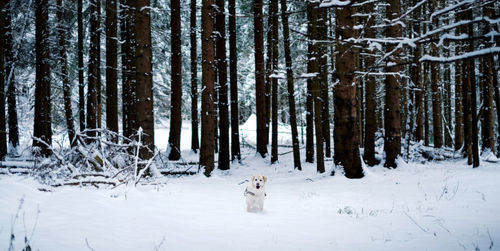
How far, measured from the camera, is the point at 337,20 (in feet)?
30.2

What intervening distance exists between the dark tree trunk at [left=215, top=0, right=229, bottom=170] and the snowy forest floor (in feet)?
17.4

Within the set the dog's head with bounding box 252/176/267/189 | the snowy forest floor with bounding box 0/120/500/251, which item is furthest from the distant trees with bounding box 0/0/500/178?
the dog's head with bounding box 252/176/267/189

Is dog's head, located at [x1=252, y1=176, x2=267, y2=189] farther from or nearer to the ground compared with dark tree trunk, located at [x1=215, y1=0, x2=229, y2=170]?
nearer to the ground

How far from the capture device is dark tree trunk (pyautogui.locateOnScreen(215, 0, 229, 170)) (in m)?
12.5

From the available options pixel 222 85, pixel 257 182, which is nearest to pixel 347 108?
pixel 257 182

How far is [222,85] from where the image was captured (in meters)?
13.2

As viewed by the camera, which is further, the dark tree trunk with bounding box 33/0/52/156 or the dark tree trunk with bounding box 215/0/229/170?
the dark tree trunk with bounding box 33/0/52/156

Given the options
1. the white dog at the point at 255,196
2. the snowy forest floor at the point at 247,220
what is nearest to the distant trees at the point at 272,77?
the snowy forest floor at the point at 247,220

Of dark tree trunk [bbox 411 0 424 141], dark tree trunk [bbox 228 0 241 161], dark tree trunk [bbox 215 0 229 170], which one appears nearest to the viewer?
dark tree trunk [bbox 215 0 229 170]

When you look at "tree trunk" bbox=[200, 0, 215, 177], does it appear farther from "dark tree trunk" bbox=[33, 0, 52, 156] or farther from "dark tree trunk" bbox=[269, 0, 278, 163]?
"dark tree trunk" bbox=[33, 0, 52, 156]

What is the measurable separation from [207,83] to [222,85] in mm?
1973

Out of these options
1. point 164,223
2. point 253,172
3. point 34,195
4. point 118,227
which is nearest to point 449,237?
point 164,223

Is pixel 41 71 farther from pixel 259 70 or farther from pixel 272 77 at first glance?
pixel 272 77

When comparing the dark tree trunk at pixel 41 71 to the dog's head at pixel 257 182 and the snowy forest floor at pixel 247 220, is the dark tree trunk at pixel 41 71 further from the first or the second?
the dog's head at pixel 257 182
